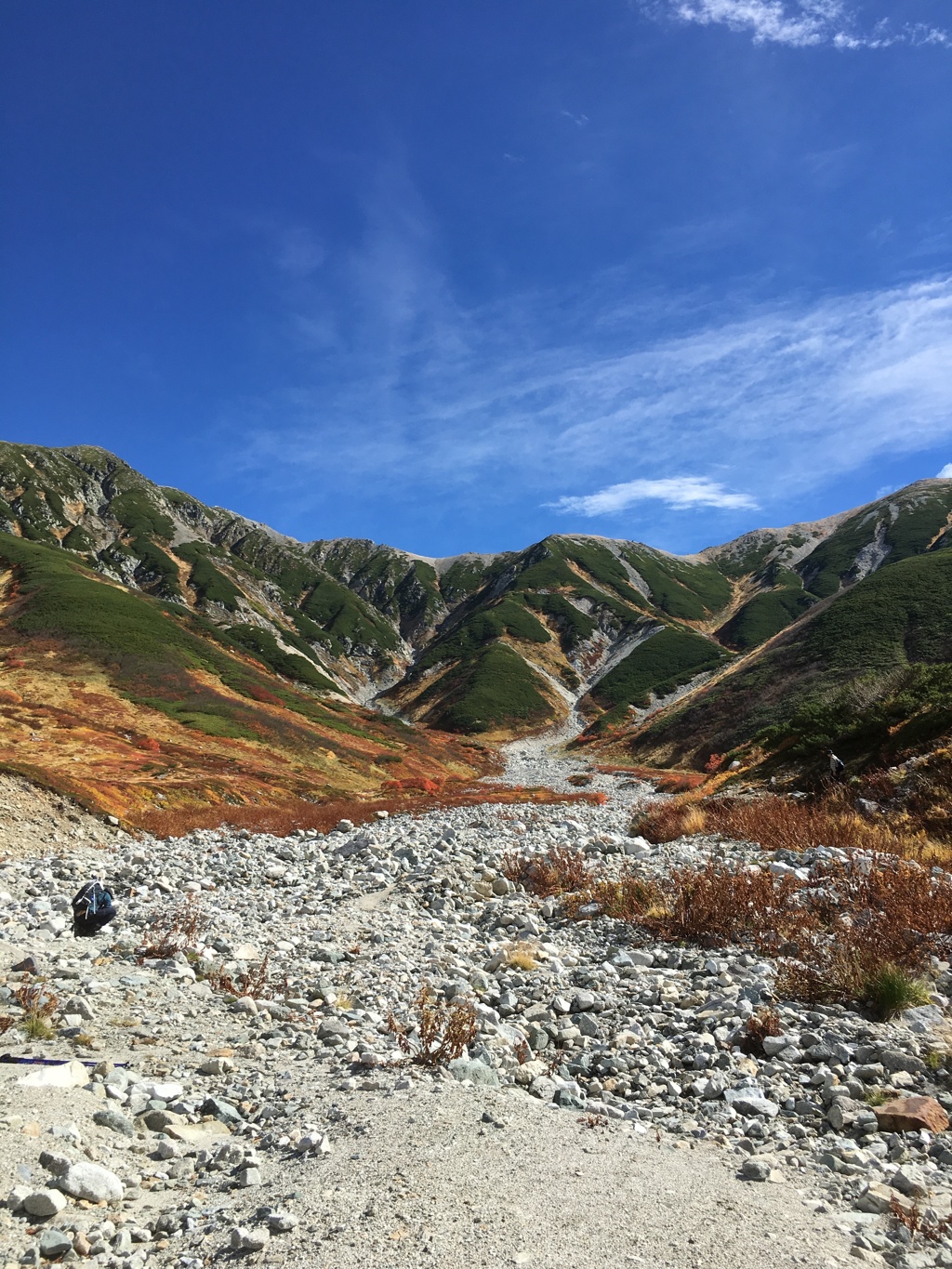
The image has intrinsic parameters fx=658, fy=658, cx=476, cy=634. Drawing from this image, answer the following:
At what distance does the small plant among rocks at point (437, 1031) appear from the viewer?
7.11 meters

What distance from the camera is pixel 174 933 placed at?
11.5 m

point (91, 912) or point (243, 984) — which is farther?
point (91, 912)

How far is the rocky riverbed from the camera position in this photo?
4082 mm

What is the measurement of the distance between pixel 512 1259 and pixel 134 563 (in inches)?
8535

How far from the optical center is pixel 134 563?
637 ft

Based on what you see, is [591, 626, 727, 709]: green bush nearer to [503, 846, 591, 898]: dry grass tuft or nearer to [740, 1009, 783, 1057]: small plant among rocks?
[503, 846, 591, 898]: dry grass tuft

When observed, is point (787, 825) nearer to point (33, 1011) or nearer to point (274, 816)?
point (33, 1011)

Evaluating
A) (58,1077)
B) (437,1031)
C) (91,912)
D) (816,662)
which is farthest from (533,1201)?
(816,662)

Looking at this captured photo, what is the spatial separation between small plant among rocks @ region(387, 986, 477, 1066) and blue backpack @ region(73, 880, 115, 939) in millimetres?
6441

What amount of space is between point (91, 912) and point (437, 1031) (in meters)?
7.53

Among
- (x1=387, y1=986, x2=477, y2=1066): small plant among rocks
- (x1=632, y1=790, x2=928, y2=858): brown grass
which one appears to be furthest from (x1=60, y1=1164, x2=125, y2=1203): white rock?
(x1=632, y1=790, x2=928, y2=858): brown grass

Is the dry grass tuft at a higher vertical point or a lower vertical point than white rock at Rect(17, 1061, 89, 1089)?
higher

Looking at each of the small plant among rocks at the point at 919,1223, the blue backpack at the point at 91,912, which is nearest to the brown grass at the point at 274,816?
the blue backpack at the point at 91,912

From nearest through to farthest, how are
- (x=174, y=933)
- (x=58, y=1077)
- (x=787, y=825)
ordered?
(x=58, y=1077) → (x=174, y=933) → (x=787, y=825)
